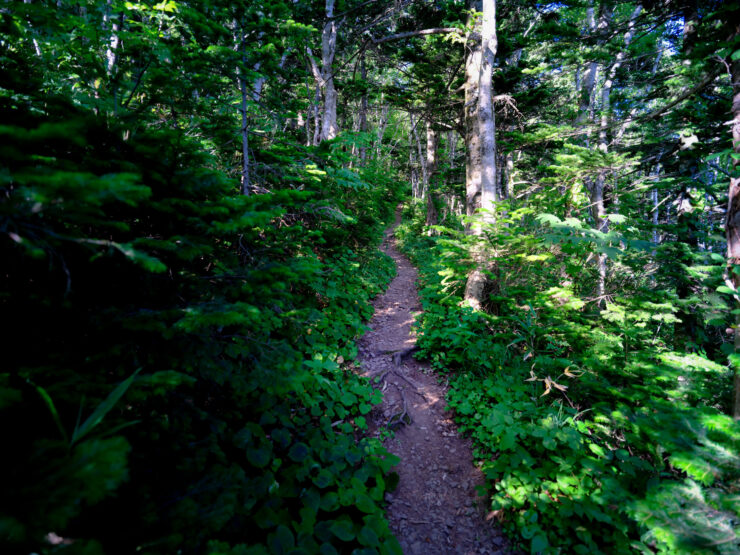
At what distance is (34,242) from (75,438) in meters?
0.89

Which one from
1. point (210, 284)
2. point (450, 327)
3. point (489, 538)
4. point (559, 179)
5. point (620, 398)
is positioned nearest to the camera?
point (210, 284)

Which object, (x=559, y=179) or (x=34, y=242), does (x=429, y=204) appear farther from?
(x=34, y=242)

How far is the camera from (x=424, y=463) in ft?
13.3

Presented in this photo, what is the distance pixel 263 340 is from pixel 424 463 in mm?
3024

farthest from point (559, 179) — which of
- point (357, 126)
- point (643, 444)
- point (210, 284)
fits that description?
point (357, 126)

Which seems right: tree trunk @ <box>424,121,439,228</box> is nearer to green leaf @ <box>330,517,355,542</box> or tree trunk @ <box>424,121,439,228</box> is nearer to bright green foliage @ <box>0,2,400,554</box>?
bright green foliage @ <box>0,2,400,554</box>

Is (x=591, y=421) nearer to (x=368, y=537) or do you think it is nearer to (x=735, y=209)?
(x=735, y=209)

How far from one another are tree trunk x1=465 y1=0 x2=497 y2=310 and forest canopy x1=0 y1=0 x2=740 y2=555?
0.05 m

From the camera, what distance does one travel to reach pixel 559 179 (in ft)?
20.1

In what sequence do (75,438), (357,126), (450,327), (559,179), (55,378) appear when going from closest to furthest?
1. (75,438)
2. (55,378)
3. (559,179)
4. (450,327)
5. (357,126)

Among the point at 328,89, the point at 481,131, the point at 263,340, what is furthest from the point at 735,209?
the point at 328,89

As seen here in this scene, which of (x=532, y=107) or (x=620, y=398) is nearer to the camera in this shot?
(x=620, y=398)

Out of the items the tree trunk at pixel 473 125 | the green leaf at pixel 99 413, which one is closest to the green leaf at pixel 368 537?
the green leaf at pixel 99 413

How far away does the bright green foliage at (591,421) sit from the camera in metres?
1.98
